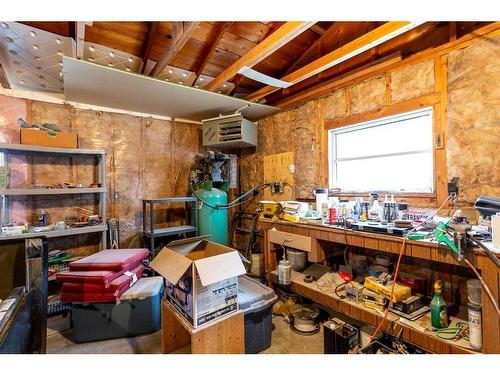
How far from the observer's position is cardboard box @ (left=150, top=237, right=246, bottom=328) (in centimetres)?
130

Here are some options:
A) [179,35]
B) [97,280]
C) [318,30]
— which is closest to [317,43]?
[318,30]

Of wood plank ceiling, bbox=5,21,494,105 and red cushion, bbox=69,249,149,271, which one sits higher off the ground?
wood plank ceiling, bbox=5,21,494,105

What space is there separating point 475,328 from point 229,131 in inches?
113

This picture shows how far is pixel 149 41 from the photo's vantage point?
2059mm

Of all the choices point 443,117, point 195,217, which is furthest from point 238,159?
point 443,117

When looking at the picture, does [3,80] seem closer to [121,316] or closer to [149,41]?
[149,41]

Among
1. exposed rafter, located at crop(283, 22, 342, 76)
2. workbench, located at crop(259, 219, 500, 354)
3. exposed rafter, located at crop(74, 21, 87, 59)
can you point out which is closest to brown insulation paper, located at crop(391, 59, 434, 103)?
exposed rafter, located at crop(283, 22, 342, 76)

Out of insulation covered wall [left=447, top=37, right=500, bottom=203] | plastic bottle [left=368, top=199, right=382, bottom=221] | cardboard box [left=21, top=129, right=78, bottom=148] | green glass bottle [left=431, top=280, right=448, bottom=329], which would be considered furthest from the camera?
cardboard box [left=21, top=129, right=78, bottom=148]

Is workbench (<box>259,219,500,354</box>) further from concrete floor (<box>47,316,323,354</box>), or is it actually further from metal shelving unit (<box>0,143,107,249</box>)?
metal shelving unit (<box>0,143,107,249</box>)

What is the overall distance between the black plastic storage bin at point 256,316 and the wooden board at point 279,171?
1.53 metres

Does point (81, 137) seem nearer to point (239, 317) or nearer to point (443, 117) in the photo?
point (239, 317)

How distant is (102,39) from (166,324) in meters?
2.40

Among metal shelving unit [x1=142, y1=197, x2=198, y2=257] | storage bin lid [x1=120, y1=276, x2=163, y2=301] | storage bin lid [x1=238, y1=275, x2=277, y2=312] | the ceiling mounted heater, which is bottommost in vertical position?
storage bin lid [x1=120, y1=276, x2=163, y2=301]

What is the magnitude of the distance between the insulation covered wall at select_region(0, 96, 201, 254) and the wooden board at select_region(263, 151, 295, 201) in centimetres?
122
